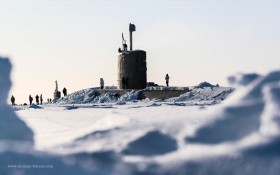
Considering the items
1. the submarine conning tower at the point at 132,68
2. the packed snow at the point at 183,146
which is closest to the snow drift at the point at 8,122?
the packed snow at the point at 183,146

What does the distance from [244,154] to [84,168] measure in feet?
4.32

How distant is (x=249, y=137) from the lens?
372 cm

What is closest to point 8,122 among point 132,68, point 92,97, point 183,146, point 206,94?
point 183,146

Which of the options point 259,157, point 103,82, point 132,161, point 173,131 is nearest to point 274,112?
point 259,157

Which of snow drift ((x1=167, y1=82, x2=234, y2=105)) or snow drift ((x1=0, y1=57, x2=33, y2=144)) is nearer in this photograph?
snow drift ((x1=0, y1=57, x2=33, y2=144))

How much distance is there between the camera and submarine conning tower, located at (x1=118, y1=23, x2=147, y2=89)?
35.2 m

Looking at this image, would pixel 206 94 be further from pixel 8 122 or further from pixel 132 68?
pixel 8 122

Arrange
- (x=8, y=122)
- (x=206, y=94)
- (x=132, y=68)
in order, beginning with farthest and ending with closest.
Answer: (x=132, y=68) → (x=206, y=94) → (x=8, y=122)

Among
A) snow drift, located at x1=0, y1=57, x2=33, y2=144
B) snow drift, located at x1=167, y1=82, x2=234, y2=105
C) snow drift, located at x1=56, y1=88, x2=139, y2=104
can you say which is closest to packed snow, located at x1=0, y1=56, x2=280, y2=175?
snow drift, located at x1=0, y1=57, x2=33, y2=144

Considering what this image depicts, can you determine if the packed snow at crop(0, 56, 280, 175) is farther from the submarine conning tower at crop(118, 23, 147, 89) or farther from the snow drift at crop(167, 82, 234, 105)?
the submarine conning tower at crop(118, 23, 147, 89)

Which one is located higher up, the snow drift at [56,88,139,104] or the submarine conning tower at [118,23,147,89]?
the submarine conning tower at [118,23,147,89]

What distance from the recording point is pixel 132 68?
3541cm

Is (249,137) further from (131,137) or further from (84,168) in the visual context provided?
(84,168)

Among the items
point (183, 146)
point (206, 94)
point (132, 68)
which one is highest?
point (132, 68)
